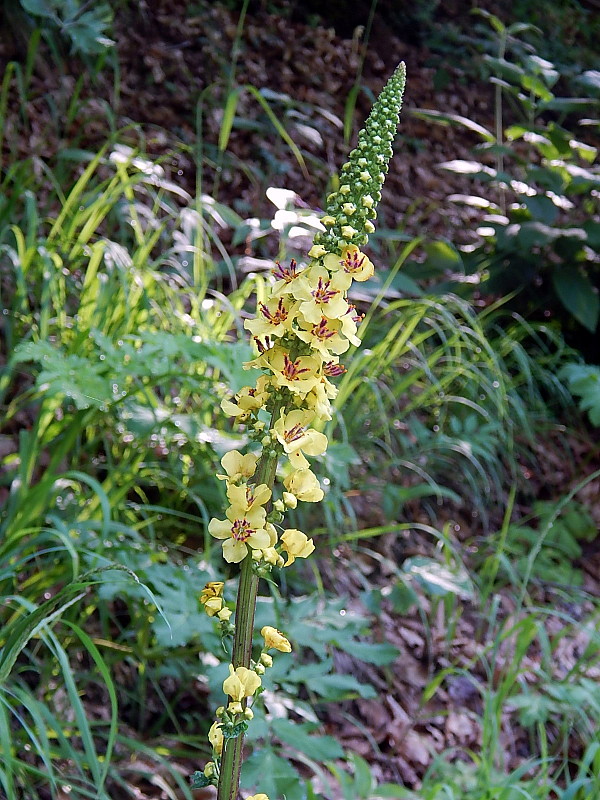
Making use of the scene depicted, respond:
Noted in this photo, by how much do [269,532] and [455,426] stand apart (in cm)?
193

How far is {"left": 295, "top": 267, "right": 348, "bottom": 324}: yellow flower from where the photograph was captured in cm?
77

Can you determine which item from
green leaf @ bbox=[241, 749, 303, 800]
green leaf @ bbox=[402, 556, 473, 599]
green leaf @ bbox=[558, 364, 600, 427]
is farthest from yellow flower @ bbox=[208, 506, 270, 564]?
green leaf @ bbox=[558, 364, 600, 427]

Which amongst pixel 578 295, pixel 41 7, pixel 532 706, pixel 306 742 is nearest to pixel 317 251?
pixel 306 742

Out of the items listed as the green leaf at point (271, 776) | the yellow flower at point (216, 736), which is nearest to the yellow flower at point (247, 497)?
the yellow flower at point (216, 736)

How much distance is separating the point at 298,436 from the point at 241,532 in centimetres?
11

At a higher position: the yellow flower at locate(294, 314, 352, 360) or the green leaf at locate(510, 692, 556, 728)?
the yellow flower at locate(294, 314, 352, 360)

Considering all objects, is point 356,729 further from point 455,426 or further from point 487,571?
point 455,426

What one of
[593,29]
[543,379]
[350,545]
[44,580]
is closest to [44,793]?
[44,580]

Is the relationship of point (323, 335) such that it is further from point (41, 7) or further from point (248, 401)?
point (41, 7)

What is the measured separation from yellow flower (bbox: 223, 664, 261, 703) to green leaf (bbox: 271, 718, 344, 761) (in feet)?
1.80

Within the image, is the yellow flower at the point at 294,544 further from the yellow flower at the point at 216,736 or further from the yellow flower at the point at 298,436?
the yellow flower at the point at 216,736

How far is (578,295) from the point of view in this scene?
3533 millimetres

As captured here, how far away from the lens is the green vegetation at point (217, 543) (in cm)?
144

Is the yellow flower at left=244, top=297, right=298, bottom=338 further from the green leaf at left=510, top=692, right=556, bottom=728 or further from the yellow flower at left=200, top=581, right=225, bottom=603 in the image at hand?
the green leaf at left=510, top=692, right=556, bottom=728
